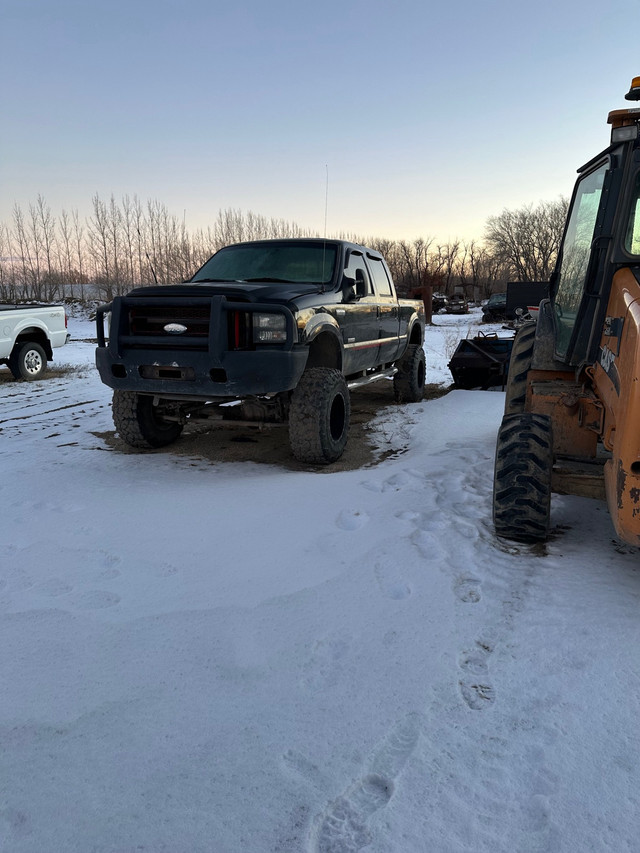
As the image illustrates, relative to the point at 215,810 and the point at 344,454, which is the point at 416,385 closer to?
the point at 344,454

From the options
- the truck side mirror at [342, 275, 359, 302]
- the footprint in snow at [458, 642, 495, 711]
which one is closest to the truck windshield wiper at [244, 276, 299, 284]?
the truck side mirror at [342, 275, 359, 302]

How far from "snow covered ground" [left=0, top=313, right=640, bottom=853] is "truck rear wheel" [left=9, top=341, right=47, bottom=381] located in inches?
267

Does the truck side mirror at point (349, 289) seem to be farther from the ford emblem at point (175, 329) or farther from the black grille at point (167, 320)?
the ford emblem at point (175, 329)

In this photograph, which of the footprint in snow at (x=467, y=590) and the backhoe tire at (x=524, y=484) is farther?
the backhoe tire at (x=524, y=484)

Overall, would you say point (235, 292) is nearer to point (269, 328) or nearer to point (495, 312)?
point (269, 328)

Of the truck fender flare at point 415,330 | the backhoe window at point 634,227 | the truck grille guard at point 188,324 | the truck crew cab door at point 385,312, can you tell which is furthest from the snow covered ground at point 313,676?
the truck fender flare at point 415,330

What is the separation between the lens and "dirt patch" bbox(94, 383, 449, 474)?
5375mm

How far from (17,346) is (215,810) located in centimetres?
1030

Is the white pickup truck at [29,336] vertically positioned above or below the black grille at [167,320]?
below

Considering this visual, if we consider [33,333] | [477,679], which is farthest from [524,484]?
[33,333]

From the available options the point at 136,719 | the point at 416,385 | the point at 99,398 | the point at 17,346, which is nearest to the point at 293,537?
the point at 136,719

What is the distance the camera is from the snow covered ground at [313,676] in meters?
1.71

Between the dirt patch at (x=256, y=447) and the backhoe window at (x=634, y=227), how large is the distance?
271cm

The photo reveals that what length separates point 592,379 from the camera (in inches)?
150
